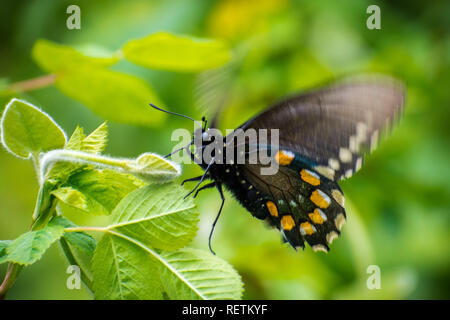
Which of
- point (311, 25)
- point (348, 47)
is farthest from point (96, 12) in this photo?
point (348, 47)

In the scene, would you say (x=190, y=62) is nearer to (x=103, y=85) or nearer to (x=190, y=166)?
(x=103, y=85)

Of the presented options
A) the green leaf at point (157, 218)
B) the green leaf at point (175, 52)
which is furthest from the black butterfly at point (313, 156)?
the green leaf at point (157, 218)

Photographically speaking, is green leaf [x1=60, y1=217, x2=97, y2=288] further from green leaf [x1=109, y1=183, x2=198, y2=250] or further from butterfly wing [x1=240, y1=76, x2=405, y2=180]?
butterfly wing [x1=240, y1=76, x2=405, y2=180]

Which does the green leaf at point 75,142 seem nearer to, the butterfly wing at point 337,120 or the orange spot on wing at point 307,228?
the butterfly wing at point 337,120

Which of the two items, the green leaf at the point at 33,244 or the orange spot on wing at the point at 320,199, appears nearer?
the green leaf at the point at 33,244

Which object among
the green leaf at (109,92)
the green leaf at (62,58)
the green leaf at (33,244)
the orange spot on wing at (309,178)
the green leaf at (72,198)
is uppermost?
the green leaf at (62,58)

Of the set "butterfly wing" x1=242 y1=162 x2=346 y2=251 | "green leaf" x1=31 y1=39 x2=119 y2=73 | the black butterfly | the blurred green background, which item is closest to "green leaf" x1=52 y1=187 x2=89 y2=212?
→ the black butterfly
